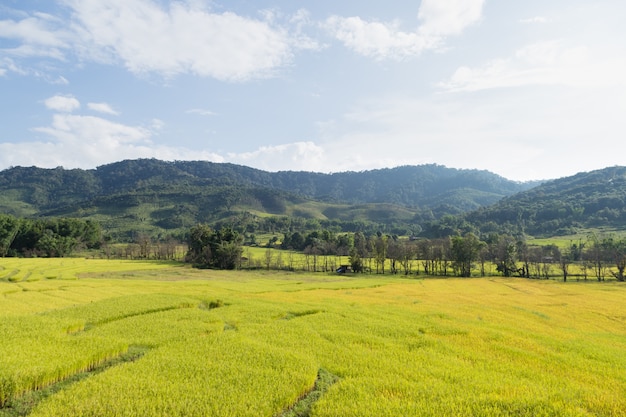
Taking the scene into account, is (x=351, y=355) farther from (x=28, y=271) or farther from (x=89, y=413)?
(x=28, y=271)

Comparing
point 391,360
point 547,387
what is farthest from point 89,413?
point 547,387

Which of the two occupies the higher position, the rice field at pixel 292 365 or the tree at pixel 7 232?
the tree at pixel 7 232

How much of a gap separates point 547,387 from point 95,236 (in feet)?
645

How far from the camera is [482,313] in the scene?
36.6m

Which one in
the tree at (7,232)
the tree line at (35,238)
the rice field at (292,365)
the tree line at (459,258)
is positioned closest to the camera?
the rice field at (292,365)

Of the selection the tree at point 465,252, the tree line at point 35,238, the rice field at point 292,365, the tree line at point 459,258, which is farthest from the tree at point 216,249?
the rice field at point 292,365

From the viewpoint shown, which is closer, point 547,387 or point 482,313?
point 547,387

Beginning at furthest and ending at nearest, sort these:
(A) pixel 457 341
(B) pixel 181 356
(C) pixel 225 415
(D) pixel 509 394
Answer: (A) pixel 457 341 < (B) pixel 181 356 < (D) pixel 509 394 < (C) pixel 225 415

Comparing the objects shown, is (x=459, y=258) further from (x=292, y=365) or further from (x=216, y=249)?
(x=292, y=365)

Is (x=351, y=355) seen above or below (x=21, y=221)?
below

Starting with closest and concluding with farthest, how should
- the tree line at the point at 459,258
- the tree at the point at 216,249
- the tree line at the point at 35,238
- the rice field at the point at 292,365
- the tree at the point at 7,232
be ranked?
the rice field at the point at 292,365, the tree line at the point at 459,258, the tree at the point at 216,249, the tree at the point at 7,232, the tree line at the point at 35,238

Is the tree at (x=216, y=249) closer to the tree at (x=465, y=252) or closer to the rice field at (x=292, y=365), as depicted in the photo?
the tree at (x=465, y=252)

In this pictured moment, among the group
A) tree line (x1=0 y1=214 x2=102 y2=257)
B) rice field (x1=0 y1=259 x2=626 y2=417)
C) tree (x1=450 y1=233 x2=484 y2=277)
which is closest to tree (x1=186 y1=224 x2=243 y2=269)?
tree line (x1=0 y1=214 x2=102 y2=257)

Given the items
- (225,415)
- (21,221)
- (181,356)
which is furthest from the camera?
(21,221)
